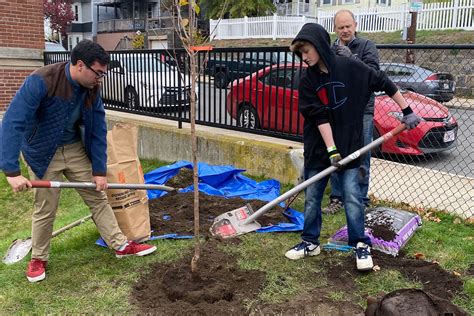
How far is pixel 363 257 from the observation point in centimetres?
338

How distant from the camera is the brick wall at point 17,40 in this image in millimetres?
9710

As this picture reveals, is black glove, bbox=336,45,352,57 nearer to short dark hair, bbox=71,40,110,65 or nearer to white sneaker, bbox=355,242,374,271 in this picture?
white sneaker, bbox=355,242,374,271

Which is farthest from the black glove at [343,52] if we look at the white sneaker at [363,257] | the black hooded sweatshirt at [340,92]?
the white sneaker at [363,257]

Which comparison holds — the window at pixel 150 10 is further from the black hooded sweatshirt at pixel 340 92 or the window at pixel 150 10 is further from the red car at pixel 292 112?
the black hooded sweatshirt at pixel 340 92

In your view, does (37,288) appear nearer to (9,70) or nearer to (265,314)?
(265,314)

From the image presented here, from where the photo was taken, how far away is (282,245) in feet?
13.1

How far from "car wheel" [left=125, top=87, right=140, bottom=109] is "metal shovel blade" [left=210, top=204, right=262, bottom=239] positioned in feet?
15.7

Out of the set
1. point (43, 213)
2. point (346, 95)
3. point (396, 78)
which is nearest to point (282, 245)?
point (346, 95)

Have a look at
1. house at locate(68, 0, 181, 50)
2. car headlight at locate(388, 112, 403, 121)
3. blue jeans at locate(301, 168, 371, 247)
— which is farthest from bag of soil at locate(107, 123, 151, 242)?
house at locate(68, 0, 181, 50)

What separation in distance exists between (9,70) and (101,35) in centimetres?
3690

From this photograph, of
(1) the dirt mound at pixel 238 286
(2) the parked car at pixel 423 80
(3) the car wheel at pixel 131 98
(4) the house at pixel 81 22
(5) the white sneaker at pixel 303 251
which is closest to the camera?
(1) the dirt mound at pixel 238 286

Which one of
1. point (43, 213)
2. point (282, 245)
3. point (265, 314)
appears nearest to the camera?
point (265, 314)

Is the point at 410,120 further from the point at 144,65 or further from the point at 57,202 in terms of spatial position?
the point at 144,65

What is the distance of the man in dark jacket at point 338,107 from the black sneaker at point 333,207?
1.21m
